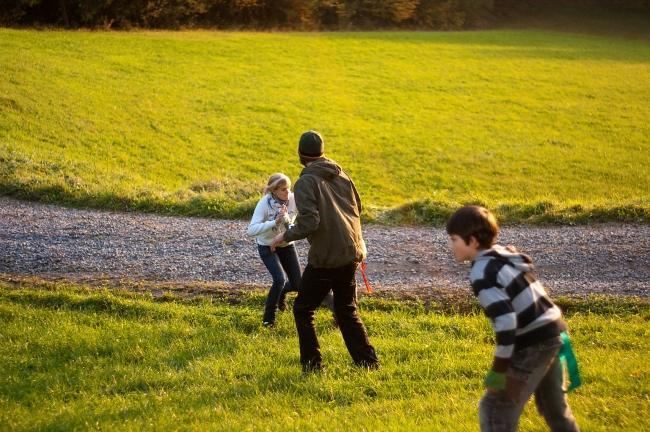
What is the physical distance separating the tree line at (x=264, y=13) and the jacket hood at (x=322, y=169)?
31084 mm

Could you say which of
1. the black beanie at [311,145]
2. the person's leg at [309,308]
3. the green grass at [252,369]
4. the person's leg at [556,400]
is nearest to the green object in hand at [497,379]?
the person's leg at [556,400]

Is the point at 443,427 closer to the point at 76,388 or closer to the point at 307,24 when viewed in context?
the point at 76,388

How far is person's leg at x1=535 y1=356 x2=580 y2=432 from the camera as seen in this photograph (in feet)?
14.8

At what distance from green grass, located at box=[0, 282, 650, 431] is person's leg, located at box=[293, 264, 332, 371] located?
6.9 inches

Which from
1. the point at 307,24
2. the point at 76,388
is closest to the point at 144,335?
the point at 76,388

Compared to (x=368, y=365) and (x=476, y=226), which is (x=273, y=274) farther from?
(x=476, y=226)

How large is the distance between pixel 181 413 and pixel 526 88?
98.2ft

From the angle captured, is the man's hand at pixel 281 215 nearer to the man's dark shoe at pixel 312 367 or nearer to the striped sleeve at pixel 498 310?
the man's dark shoe at pixel 312 367

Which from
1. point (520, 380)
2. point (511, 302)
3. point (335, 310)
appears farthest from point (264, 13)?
point (520, 380)

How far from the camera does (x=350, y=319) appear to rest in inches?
265

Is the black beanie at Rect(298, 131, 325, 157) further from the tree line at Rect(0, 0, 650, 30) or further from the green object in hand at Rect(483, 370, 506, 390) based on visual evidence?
the tree line at Rect(0, 0, 650, 30)

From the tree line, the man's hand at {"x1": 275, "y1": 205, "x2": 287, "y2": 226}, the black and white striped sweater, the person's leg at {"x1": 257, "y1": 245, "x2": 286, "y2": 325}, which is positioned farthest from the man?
the tree line

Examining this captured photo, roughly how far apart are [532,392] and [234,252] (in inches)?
300

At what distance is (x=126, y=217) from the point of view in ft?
46.1
